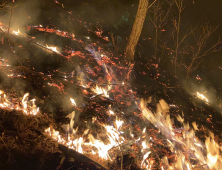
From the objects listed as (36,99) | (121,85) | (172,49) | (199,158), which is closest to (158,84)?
(121,85)

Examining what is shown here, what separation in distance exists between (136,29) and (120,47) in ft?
4.93

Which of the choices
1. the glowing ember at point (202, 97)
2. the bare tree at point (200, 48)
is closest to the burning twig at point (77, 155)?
the glowing ember at point (202, 97)

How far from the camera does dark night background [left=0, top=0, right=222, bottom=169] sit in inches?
182

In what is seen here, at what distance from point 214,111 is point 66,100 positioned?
5272mm

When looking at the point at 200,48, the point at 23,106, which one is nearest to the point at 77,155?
the point at 23,106

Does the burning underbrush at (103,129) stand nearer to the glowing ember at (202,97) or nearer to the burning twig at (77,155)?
the burning twig at (77,155)

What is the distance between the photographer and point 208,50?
24.8 ft

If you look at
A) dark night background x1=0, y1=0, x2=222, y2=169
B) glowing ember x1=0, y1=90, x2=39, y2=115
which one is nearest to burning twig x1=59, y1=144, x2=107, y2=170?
dark night background x1=0, y1=0, x2=222, y2=169

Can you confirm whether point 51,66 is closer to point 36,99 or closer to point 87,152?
point 36,99

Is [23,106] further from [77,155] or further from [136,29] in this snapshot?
[136,29]

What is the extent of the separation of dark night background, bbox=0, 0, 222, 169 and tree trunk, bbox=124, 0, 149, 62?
0.48m

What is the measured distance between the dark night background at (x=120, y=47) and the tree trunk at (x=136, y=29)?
1.57 ft

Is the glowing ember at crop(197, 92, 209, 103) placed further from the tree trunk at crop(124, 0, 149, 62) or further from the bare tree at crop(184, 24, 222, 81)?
the tree trunk at crop(124, 0, 149, 62)

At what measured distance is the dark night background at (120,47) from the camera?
4.61m
